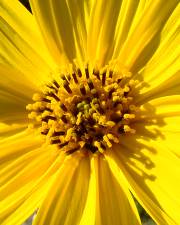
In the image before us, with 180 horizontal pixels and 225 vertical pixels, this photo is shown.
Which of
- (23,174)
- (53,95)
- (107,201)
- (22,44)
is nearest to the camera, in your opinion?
(107,201)

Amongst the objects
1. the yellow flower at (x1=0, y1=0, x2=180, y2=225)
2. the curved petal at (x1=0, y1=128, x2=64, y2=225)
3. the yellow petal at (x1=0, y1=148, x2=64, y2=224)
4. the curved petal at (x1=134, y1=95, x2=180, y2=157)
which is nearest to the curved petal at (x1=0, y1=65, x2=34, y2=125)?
the yellow flower at (x1=0, y1=0, x2=180, y2=225)

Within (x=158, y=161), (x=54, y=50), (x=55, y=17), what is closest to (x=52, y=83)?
(x=54, y=50)

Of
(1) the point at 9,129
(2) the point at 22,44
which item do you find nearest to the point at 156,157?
(1) the point at 9,129

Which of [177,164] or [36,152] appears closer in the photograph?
[177,164]

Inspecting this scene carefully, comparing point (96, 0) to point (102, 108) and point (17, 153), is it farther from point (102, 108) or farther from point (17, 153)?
point (17, 153)

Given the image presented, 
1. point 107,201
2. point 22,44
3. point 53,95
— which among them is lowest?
point 107,201

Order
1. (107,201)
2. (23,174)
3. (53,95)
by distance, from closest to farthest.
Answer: (107,201) < (23,174) < (53,95)

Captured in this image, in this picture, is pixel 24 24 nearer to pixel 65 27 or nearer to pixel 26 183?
Answer: pixel 65 27
